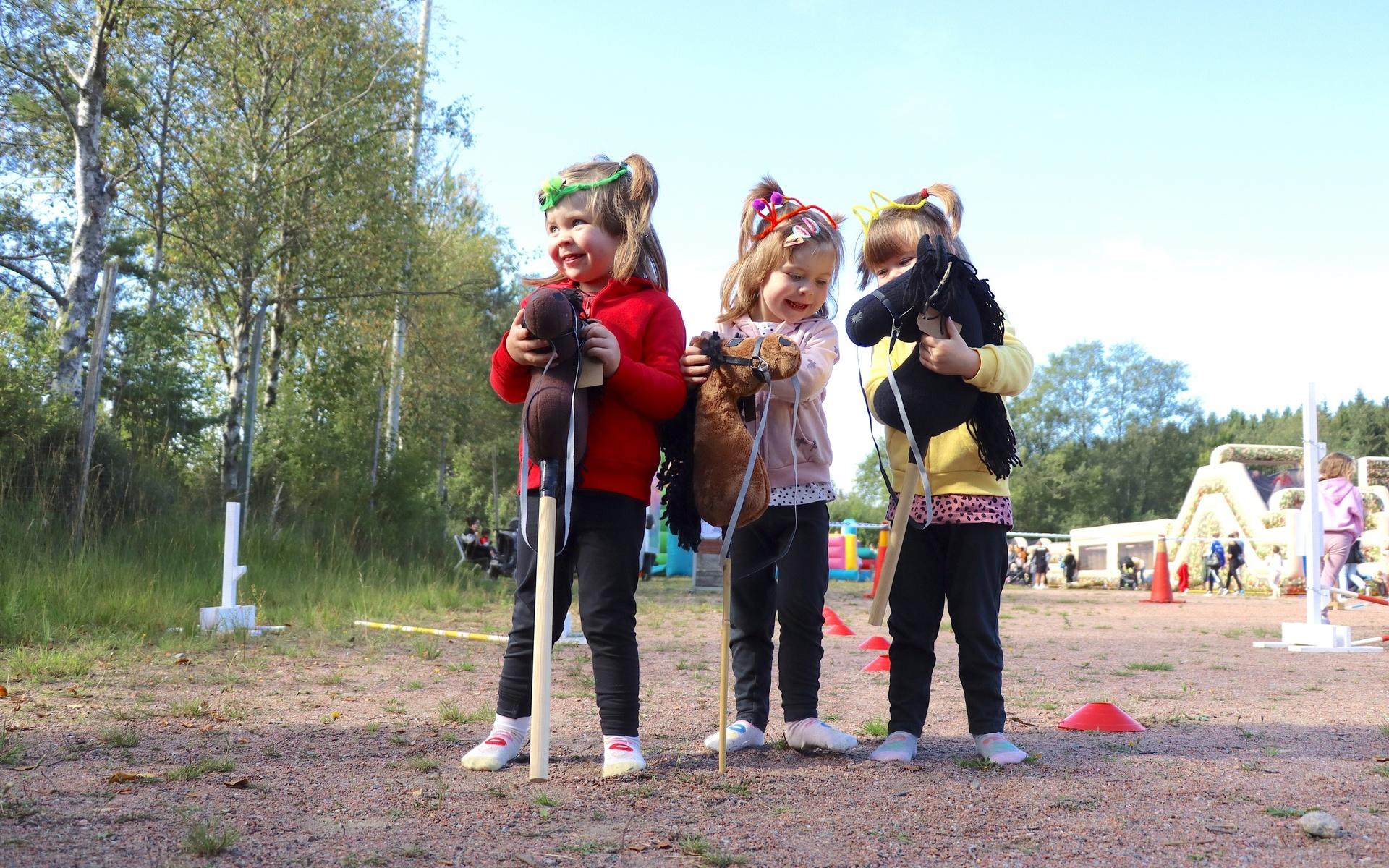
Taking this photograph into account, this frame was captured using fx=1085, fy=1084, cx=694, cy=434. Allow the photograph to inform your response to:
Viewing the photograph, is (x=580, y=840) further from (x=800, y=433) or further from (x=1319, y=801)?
(x=1319, y=801)

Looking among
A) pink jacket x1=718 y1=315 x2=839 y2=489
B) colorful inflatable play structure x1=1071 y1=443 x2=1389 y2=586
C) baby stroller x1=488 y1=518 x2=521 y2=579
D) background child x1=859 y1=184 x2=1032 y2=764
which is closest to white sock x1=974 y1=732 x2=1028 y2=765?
background child x1=859 y1=184 x2=1032 y2=764

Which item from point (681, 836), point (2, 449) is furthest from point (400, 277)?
point (681, 836)

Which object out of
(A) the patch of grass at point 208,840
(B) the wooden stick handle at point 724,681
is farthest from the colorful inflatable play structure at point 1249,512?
(A) the patch of grass at point 208,840

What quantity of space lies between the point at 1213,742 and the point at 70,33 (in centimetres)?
1467

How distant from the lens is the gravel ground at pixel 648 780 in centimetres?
238

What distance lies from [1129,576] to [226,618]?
2705 centimetres

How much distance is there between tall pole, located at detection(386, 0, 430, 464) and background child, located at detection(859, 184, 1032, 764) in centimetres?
1272

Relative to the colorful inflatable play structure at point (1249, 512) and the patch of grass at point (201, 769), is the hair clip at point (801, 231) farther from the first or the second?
the colorful inflatable play structure at point (1249, 512)

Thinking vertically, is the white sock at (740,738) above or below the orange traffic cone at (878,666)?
above

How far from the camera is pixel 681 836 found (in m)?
2.47

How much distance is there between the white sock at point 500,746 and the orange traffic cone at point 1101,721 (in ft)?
6.97

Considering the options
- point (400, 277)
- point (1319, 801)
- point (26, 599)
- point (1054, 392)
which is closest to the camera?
point (1319, 801)

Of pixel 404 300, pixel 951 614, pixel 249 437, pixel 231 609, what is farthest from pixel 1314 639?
pixel 404 300

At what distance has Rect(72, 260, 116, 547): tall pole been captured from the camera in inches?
320
